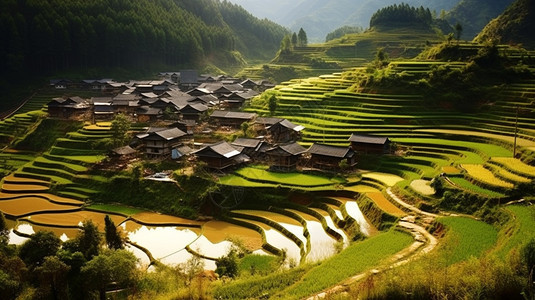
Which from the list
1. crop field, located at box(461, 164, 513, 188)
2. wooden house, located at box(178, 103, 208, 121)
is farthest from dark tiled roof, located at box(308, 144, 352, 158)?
wooden house, located at box(178, 103, 208, 121)

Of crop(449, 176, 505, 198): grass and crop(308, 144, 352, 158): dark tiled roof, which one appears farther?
crop(308, 144, 352, 158): dark tiled roof

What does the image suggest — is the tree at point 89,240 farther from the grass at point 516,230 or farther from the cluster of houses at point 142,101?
the cluster of houses at point 142,101

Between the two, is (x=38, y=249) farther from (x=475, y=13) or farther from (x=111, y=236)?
(x=475, y=13)

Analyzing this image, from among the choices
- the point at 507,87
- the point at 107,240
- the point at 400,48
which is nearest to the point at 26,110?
the point at 107,240

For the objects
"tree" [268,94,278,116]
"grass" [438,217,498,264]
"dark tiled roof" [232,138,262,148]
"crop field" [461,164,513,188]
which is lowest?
"grass" [438,217,498,264]

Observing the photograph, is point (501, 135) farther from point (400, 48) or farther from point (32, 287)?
point (400, 48)

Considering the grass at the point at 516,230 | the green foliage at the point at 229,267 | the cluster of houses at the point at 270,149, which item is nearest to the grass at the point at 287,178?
the cluster of houses at the point at 270,149

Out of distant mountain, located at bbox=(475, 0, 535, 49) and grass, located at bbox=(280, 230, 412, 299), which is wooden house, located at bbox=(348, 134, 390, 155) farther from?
distant mountain, located at bbox=(475, 0, 535, 49)

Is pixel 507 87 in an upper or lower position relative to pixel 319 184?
upper
